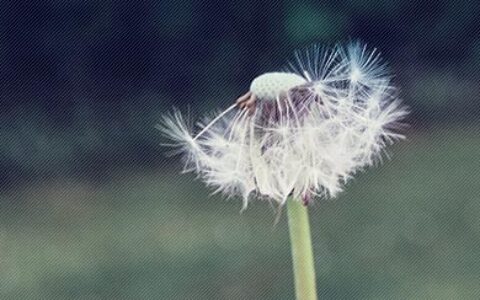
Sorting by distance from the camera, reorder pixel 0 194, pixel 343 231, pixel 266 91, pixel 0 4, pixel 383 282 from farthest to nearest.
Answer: pixel 0 4 < pixel 0 194 < pixel 343 231 < pixel 383 282 < pixel 266 91

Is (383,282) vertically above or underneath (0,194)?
underneath

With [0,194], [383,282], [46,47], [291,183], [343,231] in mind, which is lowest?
[291,183]

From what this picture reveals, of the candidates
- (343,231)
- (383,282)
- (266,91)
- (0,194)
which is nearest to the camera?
(266,91)

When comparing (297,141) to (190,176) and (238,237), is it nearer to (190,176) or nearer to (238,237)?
(238,237)

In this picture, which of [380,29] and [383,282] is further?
[380,29]

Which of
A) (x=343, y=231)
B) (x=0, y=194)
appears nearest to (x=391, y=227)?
(x=343, y=231)

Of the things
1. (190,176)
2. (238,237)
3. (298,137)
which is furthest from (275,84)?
(190,176)

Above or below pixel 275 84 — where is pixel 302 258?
below

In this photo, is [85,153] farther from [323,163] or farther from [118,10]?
[323,163]
